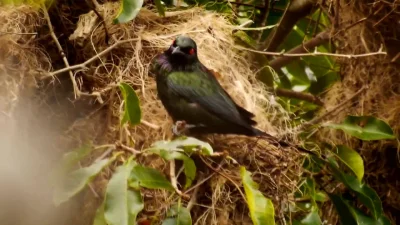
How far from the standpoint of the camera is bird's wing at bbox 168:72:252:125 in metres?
1.93

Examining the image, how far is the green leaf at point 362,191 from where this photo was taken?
2.14 m

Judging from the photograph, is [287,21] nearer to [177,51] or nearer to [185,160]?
[177,51]

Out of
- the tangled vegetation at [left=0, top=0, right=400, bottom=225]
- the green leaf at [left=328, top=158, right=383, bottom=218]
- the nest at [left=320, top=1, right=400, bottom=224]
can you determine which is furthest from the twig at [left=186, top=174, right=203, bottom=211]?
the nest at [left=320, top=1, right=400, bottom=224]

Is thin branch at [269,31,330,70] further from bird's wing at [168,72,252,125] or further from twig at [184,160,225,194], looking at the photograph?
twig at [184,160,225,194]

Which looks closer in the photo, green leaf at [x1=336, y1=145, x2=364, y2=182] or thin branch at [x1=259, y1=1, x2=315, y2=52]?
green leaf at [x1=336, y1=145, x2=364, y2=182]

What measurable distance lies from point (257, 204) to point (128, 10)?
19.8 inches

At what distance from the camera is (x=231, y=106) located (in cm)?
194

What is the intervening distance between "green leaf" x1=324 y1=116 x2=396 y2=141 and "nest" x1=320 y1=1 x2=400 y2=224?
0.28 meters

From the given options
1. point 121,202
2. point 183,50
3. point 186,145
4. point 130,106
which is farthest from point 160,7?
point 121,202

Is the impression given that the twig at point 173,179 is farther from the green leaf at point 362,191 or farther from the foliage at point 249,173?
the green leaf at point 362,191

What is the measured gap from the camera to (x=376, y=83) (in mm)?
2480

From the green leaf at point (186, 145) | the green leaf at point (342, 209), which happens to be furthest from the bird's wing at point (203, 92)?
the green leaf at point (342, 209)

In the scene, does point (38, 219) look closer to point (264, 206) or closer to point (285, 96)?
point (264, 206)

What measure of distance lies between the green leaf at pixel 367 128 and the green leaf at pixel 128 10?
0.57 m
